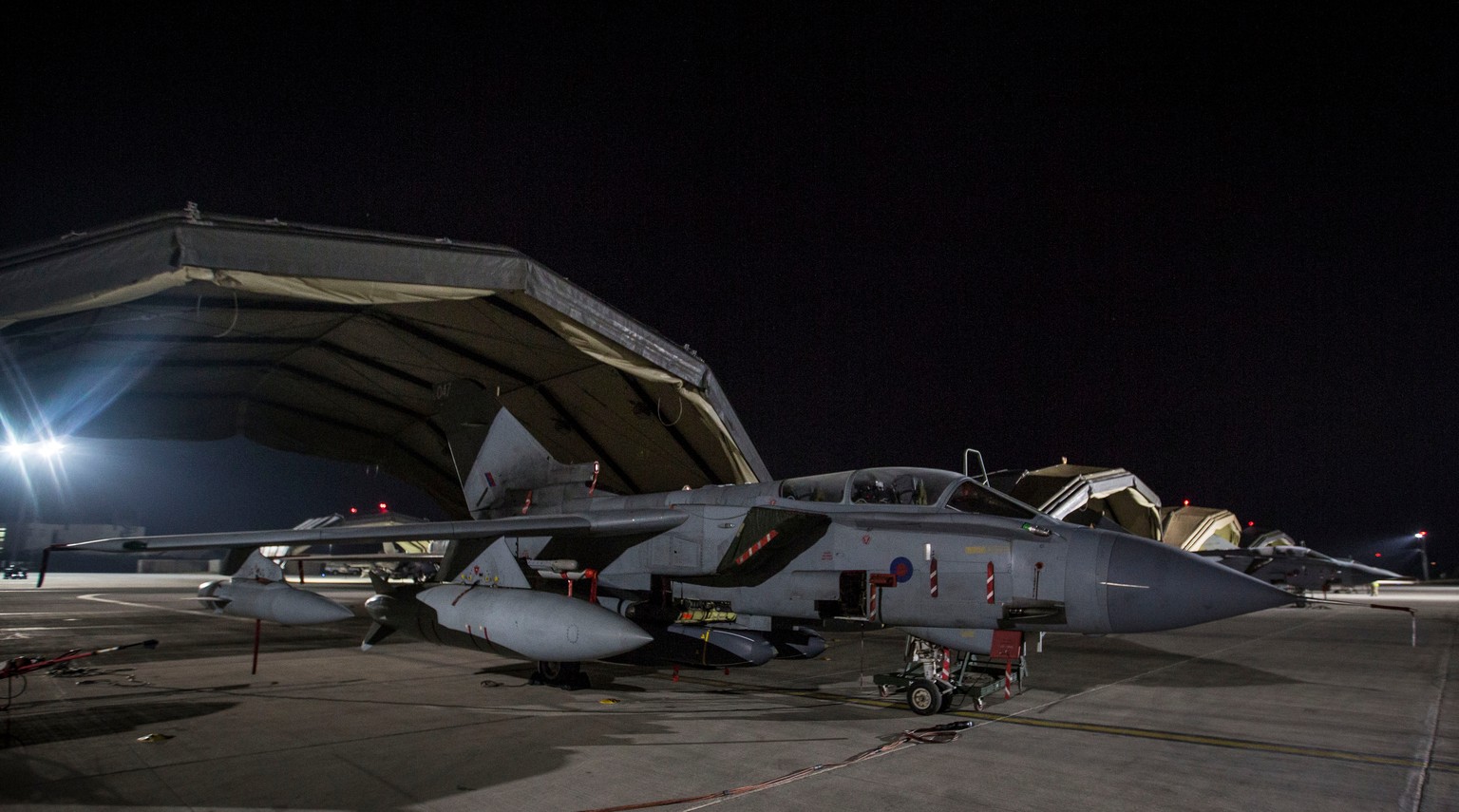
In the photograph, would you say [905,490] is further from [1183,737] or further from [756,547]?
[1183,737]

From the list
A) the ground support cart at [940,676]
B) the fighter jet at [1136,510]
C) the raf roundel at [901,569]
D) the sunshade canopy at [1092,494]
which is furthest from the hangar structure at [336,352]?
the sunshade canopy at [1092,494]

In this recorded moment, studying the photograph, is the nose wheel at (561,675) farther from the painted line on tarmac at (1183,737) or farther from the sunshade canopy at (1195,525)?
the sunshade canopy at (1195,525)

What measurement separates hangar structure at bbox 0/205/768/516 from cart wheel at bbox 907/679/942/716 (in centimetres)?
574

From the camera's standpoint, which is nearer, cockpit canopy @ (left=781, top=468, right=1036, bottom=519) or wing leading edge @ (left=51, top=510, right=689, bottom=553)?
wing leading edge @ (left=51, top=510, right=689, bottom=553)

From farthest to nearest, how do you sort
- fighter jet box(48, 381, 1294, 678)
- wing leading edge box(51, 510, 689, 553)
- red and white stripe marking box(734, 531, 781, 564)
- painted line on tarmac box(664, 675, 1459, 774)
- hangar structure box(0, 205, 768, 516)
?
1. red and white stripe marking box(734, 531, 781, 564)
2. hangar structure box(0, 205, 768, 516)
3. wing leading edge box(51, 510, 689, 553)
4. fighter jet box(48, 381, 1294, 678)
5. painted line on tarmac box(664, 675, 1459, 774)

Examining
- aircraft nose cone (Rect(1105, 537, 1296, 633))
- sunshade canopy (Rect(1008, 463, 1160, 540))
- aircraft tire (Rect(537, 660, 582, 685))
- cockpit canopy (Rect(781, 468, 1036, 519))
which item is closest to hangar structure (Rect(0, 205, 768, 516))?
cockpit canopy (Rect(781, 468, 1036, 519))

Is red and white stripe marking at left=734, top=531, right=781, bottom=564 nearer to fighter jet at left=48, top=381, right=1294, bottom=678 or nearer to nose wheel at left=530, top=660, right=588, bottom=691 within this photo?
fighter jet at left=48, top=381, right=1294, bottom=678

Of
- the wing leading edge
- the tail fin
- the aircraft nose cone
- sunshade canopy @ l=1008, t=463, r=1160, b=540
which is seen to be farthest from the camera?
sunshade canopy @ l=1008, t=463, r=1160, b=540

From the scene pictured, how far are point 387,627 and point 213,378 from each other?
6833mm

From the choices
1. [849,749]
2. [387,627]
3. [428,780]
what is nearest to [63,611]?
[387,627]

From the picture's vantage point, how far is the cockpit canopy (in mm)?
7168

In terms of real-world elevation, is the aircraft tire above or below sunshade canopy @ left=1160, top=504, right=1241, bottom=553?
below

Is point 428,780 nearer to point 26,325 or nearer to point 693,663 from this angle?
point 693,663

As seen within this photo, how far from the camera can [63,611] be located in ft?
58.2
